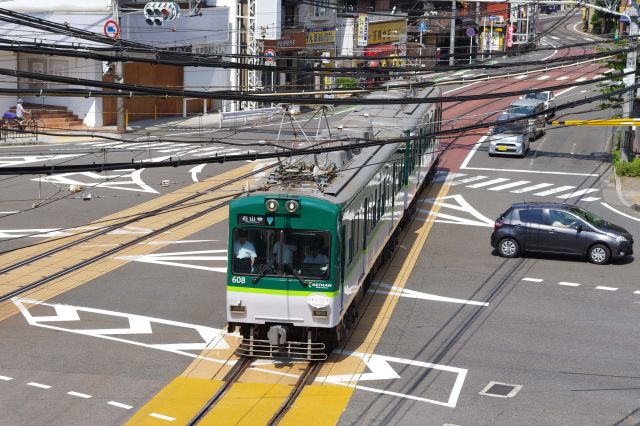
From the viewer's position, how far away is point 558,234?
90.2 ft

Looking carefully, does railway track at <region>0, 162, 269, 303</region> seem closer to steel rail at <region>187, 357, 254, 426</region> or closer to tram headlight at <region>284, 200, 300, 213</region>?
steel rail at <region>187, 357, 254, 426</region>

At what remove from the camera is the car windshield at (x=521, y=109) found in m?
48.2

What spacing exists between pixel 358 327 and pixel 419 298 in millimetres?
2756

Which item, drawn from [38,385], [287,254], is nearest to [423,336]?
[287,254]

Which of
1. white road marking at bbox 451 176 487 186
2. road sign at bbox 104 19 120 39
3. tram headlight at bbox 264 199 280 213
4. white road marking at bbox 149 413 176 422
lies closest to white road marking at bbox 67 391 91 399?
white road marking at bbox 149 413 176 422

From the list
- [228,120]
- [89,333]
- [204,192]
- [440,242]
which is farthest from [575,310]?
[228,120]

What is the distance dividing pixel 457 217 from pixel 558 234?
6050 millimetres

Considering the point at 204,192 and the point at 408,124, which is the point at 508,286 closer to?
the point at 408,124

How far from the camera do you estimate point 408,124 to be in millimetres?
29641

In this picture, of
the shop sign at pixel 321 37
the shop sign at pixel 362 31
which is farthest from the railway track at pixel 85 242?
the shop sign at pixel 362 31

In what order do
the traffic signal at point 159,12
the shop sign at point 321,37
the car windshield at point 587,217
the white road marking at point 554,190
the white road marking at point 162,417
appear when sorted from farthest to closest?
1. the shop sign at point 321,37
2. the traffic signal at point 159,12
3. the white road marking at point 554,190
4. the car windshield at point 587,217
5. the white road marking at point 162,417

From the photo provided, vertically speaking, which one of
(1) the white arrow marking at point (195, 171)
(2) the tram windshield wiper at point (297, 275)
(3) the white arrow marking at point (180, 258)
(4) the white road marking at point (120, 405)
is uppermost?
(2) the tram windshield wiper at point (297, 275)

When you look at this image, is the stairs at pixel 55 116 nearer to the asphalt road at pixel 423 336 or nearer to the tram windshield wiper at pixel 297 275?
the asphalt road at pixel 423 336

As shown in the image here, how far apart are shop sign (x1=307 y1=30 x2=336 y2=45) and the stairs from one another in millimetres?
19769
